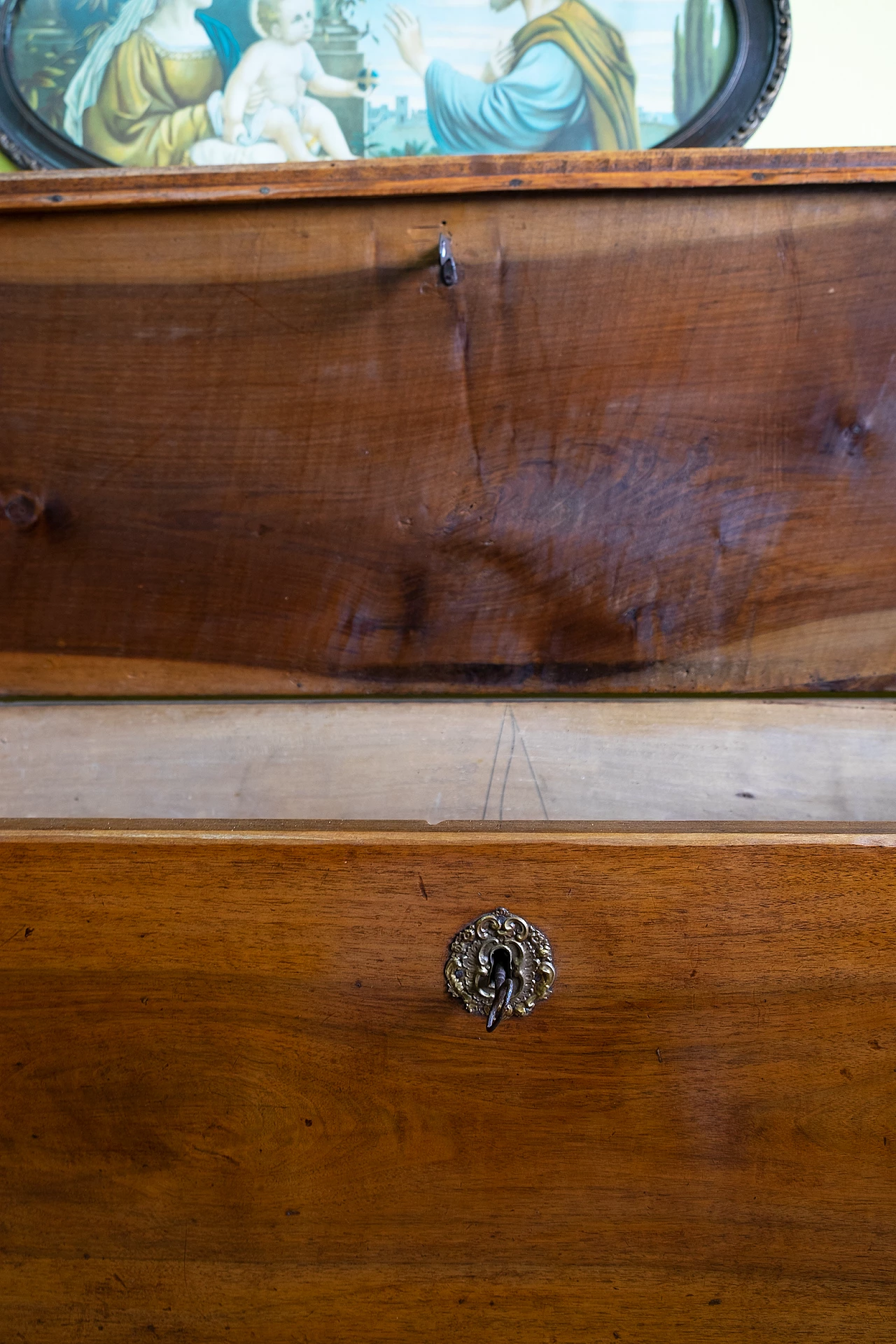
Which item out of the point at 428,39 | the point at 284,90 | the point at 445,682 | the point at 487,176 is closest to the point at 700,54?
the point at 428,39

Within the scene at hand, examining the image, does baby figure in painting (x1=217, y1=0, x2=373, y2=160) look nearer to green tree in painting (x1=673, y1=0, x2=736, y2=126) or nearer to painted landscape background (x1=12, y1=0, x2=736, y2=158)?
painted landscape background (x1=12, y1=0, x2=736, y2=158)

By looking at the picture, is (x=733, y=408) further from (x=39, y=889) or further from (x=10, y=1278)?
(x=10, y=1278)

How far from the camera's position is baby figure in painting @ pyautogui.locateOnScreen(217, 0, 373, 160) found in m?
1.02

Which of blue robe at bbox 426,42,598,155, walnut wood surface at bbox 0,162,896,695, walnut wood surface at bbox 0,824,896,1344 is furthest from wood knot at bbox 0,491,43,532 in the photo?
blue robe at bbox 426,42,598,155

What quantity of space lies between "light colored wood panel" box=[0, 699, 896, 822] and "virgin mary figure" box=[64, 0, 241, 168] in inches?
28.2

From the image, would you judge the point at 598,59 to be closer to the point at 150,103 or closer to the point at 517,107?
the point at 517,107

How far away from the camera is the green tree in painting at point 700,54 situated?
3.33ft

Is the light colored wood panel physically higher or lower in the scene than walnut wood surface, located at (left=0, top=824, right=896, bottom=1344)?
higher

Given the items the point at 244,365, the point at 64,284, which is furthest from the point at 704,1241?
the point at 64,284

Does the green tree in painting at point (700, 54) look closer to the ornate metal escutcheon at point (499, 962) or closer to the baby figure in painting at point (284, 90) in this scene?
the baby figure in painting at point (284, 90)

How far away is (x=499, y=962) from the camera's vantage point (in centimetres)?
45

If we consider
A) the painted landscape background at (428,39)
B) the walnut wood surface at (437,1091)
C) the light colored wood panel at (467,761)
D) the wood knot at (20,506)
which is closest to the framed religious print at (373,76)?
the painted landscape background at (428,39)

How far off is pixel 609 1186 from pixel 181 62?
4.06 feet

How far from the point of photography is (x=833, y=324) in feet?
2.20
